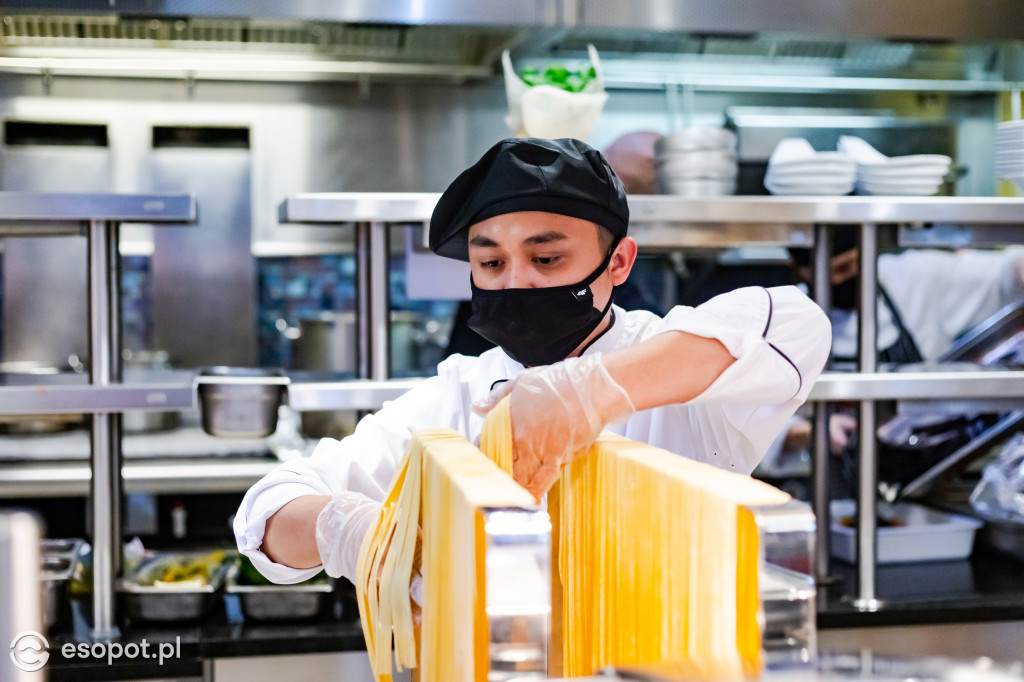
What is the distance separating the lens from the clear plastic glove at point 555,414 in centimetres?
95

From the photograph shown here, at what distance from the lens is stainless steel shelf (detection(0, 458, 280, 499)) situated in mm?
3053

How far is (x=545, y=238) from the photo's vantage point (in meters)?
1.42

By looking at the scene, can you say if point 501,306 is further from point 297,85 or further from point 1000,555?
point 297,85

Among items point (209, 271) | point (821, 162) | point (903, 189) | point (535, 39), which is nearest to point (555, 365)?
point (821, 162)

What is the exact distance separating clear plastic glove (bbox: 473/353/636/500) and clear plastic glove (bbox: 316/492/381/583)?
21cm

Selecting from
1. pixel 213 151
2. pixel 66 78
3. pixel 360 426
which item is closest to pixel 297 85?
pixel 213 151

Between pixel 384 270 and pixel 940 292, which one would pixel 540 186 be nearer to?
pixel 384 270

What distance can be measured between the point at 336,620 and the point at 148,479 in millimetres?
1156

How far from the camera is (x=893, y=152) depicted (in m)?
3.80

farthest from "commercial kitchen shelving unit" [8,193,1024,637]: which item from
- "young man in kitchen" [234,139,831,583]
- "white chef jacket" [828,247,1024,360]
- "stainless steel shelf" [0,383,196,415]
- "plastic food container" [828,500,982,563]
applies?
"white chef jacket" [828,247,1024,360]

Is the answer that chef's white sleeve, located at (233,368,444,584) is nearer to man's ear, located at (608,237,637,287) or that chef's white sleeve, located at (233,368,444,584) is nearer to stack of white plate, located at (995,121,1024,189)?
man's ear, located at (608,237,637,287)

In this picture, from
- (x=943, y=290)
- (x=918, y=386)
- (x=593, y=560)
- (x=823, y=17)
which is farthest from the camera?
(x=943, y=290)

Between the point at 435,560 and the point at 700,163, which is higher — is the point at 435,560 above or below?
below

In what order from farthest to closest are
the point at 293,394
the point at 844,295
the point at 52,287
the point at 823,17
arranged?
the point at 52,287, the point at 844,295, the point at 823,17, the point at 293,394
